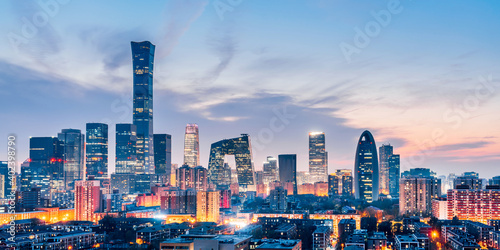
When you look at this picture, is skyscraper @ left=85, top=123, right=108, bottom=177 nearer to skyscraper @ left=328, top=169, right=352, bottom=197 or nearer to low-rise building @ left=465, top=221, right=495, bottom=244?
skyscraper @ left=328, top=169, right=352, bottom=197

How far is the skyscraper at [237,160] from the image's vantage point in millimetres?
139125

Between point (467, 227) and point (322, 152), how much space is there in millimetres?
101742

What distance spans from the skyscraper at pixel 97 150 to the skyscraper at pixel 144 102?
11821 millimetres

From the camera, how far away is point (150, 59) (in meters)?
154

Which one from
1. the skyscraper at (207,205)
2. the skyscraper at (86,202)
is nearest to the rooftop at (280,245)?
the skyscraper at (207,205)

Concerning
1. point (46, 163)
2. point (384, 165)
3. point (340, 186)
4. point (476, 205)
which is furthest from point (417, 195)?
point (46, 163)

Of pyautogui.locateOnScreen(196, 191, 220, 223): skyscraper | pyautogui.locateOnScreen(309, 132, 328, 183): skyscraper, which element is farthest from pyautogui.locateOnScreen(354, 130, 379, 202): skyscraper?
pyautogui.locateOnScreen(309, 132, 328, 183): skyscraper

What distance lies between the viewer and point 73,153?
12938 centimetres

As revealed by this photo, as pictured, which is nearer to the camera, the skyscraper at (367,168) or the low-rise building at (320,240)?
the low-rise building at (320,240)

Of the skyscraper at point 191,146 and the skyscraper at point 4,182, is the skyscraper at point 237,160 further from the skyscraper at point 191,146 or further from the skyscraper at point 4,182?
the skyscraper at point 4,182

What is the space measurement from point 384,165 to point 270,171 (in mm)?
35102

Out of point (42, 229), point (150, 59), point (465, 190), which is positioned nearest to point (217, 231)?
point (42, 229)

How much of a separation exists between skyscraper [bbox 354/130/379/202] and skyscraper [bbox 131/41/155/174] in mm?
67566

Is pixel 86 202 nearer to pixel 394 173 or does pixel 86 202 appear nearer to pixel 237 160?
pixel 237 160
